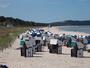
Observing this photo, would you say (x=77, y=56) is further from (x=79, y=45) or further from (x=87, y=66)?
(x=87, y=66)

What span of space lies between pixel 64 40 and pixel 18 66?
46.4ft

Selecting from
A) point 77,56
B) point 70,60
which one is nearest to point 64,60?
point 70,60

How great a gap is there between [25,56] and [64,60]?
2.60 metres

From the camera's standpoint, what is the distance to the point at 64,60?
19500 mm

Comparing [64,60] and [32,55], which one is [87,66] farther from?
[32,55]

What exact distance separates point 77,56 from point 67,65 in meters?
3.70

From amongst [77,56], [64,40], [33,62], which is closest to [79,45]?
[77,56]

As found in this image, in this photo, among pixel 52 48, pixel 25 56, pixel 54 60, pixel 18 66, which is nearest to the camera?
pixel 18 66

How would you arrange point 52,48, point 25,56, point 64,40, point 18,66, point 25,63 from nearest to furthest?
1. point 18,66
2. point 25,63
3. point 25,56
4. point 52,48
5. point 64,40

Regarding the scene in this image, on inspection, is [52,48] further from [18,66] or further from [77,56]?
[18,66]

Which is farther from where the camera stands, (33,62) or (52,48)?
(52,48)

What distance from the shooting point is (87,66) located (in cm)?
1703

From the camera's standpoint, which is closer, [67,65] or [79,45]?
[67,65]

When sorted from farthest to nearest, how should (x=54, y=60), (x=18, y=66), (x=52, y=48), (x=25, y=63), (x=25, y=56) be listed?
(x=52, y=48), (x=25, y=56), (x=54, y=60), (x=25, y=63), (x=18, y=66)
